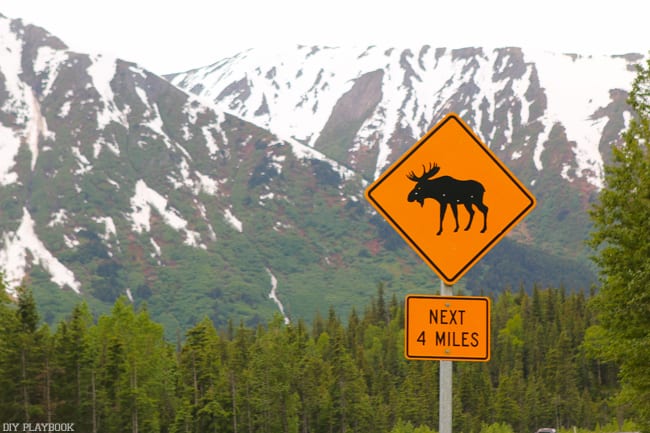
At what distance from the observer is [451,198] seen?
9188 mm

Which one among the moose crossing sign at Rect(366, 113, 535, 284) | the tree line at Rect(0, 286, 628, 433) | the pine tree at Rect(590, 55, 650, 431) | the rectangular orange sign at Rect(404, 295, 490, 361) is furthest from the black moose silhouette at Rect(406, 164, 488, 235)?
the tree line at Rect(0, 286, 628, 433)

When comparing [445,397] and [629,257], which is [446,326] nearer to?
[445,397]

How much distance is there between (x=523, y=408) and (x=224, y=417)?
71.3 meters

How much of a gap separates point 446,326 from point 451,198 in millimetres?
1184

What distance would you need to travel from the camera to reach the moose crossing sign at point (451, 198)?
9.27 m

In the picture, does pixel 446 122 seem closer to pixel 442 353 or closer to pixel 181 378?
pixel 442 353

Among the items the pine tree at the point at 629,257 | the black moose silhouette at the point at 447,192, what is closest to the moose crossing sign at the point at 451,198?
the black moose silhouette at the point at 447,192

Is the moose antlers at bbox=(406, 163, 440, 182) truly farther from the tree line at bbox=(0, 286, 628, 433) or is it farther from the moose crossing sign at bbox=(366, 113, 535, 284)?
the tree line at bbox=(0, 286, 628, 433)

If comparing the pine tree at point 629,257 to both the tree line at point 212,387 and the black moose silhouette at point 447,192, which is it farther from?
the tree line at point 212,387

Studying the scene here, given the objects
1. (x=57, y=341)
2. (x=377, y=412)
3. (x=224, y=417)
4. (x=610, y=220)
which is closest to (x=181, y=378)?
(x=224, y=417)

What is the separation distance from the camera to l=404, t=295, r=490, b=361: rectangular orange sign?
9.18 meters

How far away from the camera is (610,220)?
104 feet

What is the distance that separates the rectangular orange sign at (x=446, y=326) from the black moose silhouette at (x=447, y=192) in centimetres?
68

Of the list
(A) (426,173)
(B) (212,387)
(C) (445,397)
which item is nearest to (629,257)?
(A) (426,173)
